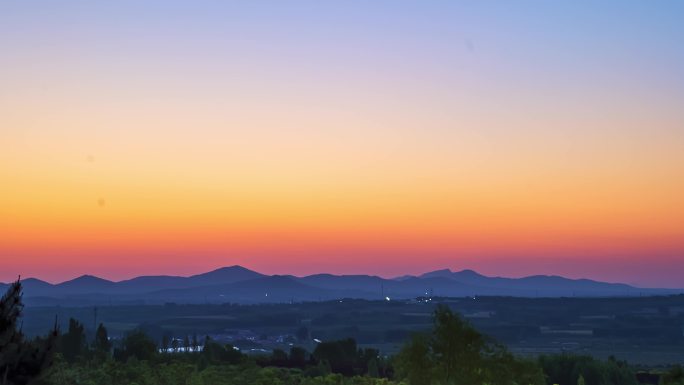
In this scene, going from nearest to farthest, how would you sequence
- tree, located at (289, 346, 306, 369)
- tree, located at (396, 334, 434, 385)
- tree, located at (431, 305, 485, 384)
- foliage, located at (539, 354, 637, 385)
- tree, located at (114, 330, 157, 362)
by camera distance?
tree, located at (431, 305, 485, 384) < tree, located at (396, 334, 434, 385) < foliage, located at (539, 354, 637, 385) < tree, located at (114, 330, 157, 362) < tree, located at (289, 346, 306, 369)

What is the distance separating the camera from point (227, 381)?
286 feet

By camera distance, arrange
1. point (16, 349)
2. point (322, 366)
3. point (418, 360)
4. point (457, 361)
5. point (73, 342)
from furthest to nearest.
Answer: point (73, 342), point (322, 366), point (418, 360), point (457, 361), point (16, 349)

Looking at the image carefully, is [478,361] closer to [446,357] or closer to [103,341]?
[446,357]

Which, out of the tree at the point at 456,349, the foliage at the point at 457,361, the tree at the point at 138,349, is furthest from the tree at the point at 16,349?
the tree at the point at 138,349

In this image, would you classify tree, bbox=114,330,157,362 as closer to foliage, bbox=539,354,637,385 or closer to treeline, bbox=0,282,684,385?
treeline, bbox=0,282,684,385

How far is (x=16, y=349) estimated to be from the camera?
3278 centimetres

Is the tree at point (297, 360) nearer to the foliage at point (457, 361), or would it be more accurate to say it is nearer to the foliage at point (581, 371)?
the foliage at point (581, 371)

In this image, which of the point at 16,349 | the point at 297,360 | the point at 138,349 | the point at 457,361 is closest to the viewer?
the point at 16,349

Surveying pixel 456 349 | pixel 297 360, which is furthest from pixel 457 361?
pixel 297 360

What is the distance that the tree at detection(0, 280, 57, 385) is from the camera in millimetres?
32469

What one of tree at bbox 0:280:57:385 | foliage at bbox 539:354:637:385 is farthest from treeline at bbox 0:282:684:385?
foliage at bbox 539:354:637:385

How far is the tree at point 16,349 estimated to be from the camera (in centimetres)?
3247

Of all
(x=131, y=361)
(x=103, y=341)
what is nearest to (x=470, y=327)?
(x=131, y=361)

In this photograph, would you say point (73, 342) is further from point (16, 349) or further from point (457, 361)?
point (16, 349)
